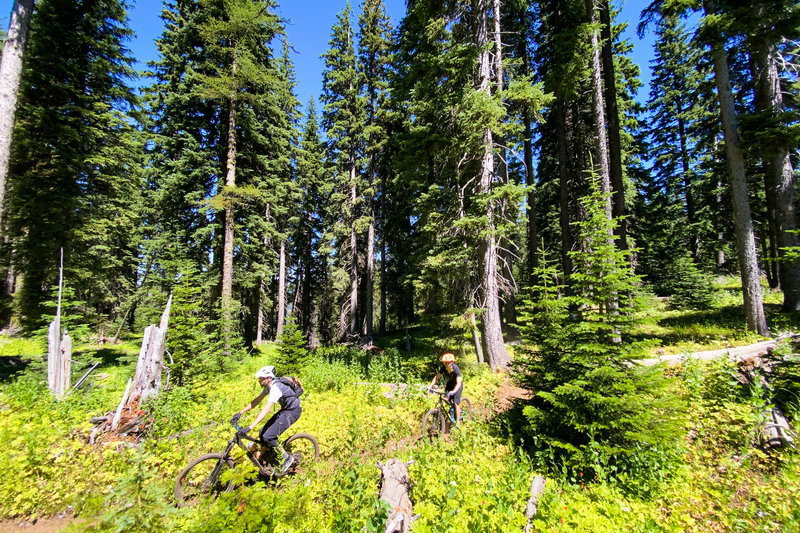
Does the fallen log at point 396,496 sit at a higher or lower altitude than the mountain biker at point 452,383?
lower

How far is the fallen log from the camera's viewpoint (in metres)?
3.64

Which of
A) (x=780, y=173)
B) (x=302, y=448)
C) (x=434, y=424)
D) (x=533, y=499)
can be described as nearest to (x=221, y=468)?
(x=302, y=448)

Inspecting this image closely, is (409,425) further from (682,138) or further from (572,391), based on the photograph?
(682,138)

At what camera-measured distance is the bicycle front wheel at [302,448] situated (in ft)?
18.6

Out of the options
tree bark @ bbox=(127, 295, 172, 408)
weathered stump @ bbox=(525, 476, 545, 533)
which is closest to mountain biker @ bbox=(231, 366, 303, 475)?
weathered stump @ bbox=(525, 476, 545, 533)

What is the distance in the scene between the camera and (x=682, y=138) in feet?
74.6

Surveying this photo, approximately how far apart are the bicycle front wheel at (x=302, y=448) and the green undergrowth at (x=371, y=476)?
26 centimetres

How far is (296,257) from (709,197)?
103 feet

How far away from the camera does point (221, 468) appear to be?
4.91 metres

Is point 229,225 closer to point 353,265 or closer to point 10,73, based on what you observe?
point 10,73

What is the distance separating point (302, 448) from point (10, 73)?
32.6 ft

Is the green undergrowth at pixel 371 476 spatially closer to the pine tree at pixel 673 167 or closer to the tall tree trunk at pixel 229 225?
the tall tree trunk at pixel 229 225

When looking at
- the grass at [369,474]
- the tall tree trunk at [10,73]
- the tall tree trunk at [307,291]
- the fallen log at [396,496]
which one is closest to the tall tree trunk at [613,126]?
the grass at [369,474]

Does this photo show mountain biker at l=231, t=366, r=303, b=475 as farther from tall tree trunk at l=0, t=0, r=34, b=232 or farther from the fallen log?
tall tree trunk at l=0, t=0, r=34, b=232
